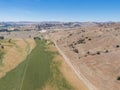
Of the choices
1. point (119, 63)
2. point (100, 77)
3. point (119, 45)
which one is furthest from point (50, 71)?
point (119, 45)

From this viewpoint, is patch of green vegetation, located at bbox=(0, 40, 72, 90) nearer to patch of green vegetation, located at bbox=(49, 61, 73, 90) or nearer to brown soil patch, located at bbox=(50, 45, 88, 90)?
patch of green vegetation, located at bbox=(49, 61, 73, 90)

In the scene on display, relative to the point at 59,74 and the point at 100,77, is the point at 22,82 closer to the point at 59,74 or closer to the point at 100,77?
the point at 59,74

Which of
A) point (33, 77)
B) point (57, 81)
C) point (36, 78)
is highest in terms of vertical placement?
point (57, 81)

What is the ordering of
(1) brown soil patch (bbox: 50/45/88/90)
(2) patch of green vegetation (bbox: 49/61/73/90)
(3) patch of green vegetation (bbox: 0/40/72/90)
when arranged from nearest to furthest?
(2) patch of green vegetation (bbox: 49/61/73/90) < (3) patch of green vegetation (bbox: 0/40/72/90) < (1) brown soil patch (bbox: 50/45/88/90)

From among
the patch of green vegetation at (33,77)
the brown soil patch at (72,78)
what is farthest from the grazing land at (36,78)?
the brown soil patch at (72,78)

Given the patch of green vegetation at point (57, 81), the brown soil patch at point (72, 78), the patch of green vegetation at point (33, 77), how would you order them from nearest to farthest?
1. the patch of green vegetation at point (57, 81)
2. the patch of green vegetation at point (33, 77)
3. the brown soil patch at point (72, 78)

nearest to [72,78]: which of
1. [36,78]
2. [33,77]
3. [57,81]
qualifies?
[57,81]

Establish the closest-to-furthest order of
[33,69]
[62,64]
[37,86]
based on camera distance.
→ [37,86] < [33,69] < [62,64]

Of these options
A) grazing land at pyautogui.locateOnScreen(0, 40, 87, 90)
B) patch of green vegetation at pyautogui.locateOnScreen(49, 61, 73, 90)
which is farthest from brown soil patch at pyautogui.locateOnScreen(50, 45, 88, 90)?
patch of green vegetation at pyautogui.locateOnScreen(49, 61, 73, 90)

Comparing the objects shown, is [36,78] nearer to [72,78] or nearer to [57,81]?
[57,81]

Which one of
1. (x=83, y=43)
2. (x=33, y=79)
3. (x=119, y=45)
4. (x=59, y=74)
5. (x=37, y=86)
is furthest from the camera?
(x=83, y=43)

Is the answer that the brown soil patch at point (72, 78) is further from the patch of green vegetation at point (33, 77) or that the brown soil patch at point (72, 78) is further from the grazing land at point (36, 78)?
the patch of green vegetation at point (33, 77)
